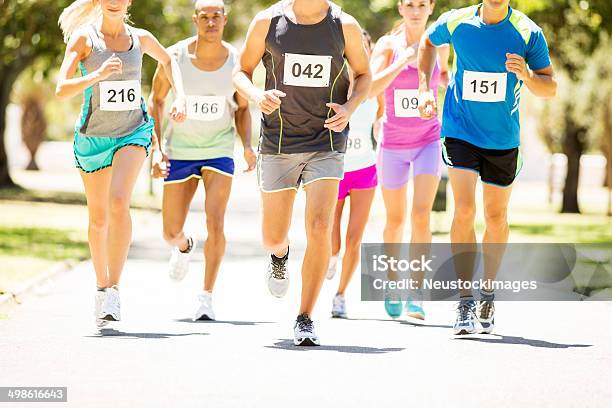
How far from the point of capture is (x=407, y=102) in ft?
33.4

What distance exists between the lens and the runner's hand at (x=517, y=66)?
8.73 metres

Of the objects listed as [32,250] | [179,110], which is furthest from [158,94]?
[32,250]

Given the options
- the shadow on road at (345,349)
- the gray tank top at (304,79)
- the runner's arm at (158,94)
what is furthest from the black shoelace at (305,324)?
the runner's arm at (158,94)

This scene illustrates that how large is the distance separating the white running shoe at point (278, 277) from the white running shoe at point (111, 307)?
1002 mm

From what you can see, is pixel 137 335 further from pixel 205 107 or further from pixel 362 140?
pixel 362 140

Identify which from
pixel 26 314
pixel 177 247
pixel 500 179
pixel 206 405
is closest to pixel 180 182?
pixel 177 247

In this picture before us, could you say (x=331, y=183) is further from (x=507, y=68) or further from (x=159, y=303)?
(x=159, y=303)

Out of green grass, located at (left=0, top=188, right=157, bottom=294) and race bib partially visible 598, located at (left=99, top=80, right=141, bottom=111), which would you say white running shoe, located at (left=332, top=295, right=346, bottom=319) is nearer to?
race bib partially visible 598, located at (left=99, top=80, right=141, bottom=111)

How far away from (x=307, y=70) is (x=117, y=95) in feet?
4.72

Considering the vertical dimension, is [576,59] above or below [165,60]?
above

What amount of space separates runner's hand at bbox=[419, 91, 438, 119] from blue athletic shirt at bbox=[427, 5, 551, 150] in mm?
107

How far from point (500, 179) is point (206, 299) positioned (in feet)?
7.55

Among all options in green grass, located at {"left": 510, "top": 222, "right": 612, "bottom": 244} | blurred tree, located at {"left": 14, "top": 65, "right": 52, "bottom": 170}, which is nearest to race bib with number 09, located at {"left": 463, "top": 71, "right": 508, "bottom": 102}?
green grass, located at {"left": 510, "top": 222, "right": 612, "bottom": 244}

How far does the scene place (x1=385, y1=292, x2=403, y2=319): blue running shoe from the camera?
33.6 ft
